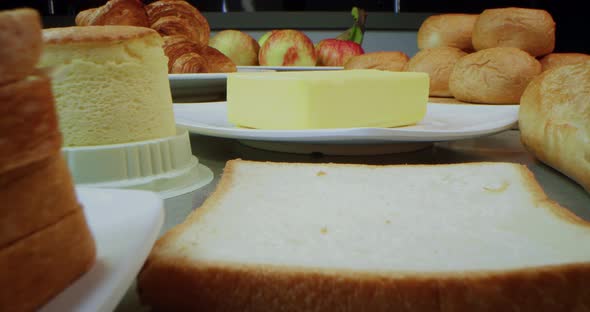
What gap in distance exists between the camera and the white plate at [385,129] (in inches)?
33.5

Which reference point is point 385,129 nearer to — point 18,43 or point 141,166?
point 141,166

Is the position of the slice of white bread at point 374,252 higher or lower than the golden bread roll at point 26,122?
lower

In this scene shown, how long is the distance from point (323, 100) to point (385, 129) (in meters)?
0.18

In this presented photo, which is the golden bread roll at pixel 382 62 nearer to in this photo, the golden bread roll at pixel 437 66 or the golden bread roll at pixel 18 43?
the golden bread roll at pixel 437 66

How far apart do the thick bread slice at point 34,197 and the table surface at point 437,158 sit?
295mm

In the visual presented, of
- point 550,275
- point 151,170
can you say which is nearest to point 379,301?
point 550,275

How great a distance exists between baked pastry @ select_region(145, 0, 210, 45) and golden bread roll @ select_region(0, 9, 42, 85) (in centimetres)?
159

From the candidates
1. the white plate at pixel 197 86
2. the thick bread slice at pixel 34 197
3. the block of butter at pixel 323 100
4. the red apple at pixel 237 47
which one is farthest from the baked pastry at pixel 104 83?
the red apple at pixel 237 47

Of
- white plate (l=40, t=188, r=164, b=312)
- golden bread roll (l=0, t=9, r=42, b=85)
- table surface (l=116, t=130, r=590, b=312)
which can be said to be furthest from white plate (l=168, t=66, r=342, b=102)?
golden bread roll (l=0, t=9, r=42, b=85)

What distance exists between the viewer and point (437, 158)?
1.00m

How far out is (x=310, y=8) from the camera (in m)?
5.23

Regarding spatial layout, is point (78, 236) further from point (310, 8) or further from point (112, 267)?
point (310, 8)

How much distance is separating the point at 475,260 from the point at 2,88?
14.6 inches

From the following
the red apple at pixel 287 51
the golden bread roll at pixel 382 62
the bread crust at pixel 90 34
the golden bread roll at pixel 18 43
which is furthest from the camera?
the red apple at pixel 287 51
